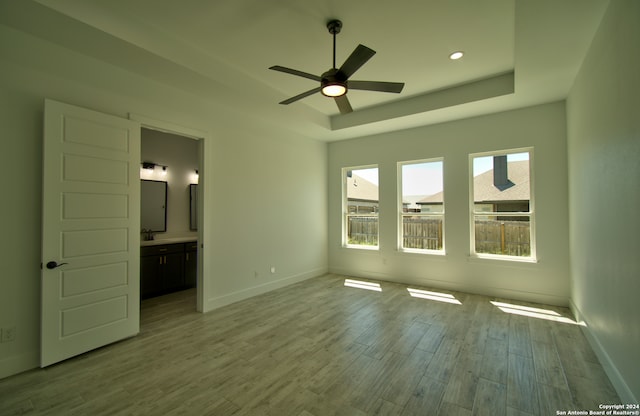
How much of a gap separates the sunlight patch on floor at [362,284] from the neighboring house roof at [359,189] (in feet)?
5.72

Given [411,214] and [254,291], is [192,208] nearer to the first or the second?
[254,291]

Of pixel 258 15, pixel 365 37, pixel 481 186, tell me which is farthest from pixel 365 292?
pixel 258 15

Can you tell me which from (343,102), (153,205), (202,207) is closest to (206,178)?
(202,207)

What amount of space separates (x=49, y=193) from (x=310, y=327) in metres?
3.02

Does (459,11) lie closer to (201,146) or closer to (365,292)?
(201,146)

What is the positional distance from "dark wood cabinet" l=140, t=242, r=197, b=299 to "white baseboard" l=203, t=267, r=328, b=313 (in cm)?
132

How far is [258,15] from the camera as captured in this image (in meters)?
2.62

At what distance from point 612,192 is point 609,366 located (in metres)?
1.46

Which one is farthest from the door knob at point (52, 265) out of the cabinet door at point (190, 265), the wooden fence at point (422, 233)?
the wooden fence at point (422, 233)

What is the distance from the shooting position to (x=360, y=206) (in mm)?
6281

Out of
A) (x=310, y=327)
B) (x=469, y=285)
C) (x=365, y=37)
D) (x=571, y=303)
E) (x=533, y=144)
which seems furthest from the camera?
(x=469, y=285)

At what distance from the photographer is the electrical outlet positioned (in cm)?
243

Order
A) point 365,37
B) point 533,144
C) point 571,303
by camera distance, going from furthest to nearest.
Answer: point 533,144 < point 571,303 < point 365,37

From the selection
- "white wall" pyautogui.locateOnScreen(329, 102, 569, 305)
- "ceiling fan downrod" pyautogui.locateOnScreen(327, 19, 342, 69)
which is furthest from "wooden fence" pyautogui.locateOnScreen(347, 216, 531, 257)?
"ceiling fan downrod" pyautogui.locateOnScreen(327, 19, 342, 69)
